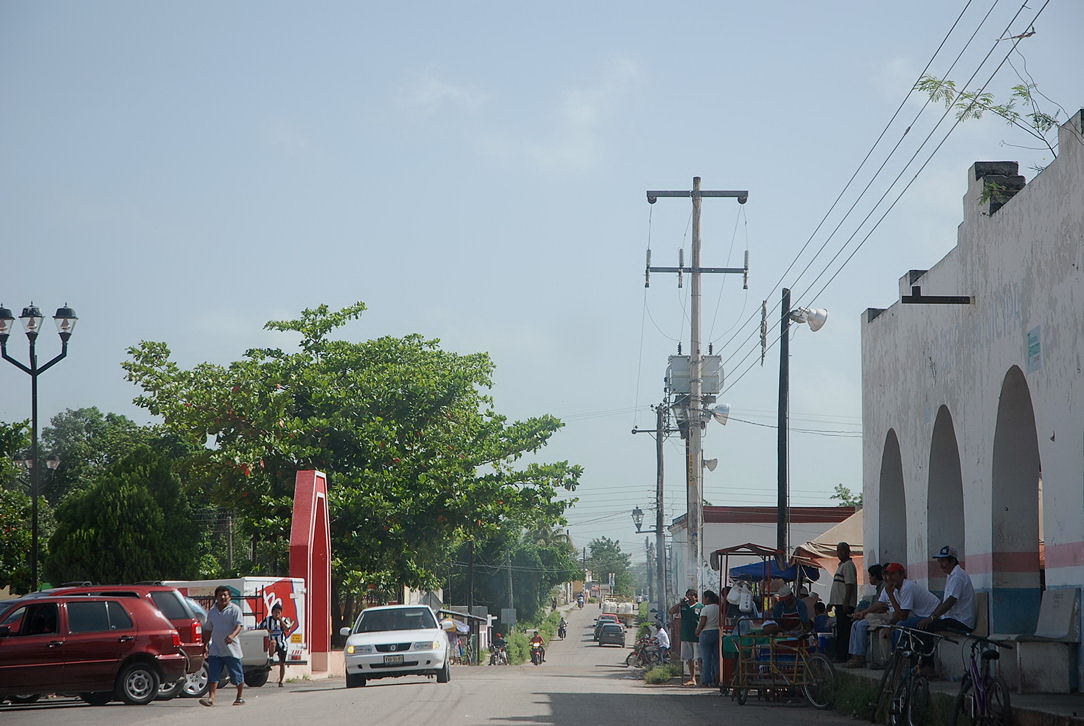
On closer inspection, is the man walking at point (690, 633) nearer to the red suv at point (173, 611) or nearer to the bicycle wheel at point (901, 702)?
the red suv at point (173, 611)

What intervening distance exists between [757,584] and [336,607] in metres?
20.3

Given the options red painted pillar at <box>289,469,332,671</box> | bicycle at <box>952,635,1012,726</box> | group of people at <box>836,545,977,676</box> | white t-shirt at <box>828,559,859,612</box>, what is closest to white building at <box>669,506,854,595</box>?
red painted pillar at <box>289,469,332,671</box>

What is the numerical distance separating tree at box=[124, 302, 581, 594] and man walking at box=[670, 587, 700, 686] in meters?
12.5

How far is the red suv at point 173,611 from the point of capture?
19922mm

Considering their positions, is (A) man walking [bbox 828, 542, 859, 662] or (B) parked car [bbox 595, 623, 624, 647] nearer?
(A) man walking [bbox 828, 542, 859, 662]

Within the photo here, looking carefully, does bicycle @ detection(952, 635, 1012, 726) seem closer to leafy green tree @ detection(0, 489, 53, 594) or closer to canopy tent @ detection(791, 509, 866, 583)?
canopy tent @ detection(791, 509, 866, 583)

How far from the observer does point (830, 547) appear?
1040 inches

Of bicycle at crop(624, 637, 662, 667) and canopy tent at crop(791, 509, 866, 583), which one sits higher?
canopy tent at crop(791, 509, 866, 583)

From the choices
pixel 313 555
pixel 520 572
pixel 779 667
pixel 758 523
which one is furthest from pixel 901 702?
pixel 520 572

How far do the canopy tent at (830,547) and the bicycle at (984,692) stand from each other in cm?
1103

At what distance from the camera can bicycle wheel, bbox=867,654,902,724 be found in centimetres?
1414

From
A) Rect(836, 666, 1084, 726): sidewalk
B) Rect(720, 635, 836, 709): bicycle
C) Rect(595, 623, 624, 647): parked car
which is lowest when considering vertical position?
Rect(595, 623, 624, 647): parked car

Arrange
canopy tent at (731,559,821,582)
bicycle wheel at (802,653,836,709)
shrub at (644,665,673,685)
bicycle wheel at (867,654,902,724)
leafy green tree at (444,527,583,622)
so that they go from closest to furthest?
bicycle wheel at (867,654,902,724)
bicycle wheel at (802,653,836,709)
canopy tent at (731,559,821,582)
shrub at (644,665,673,685)
leafy green tree at (444,527,583,622)

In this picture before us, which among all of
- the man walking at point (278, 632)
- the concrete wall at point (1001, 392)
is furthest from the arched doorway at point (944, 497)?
the man walking at point (278, 632)
